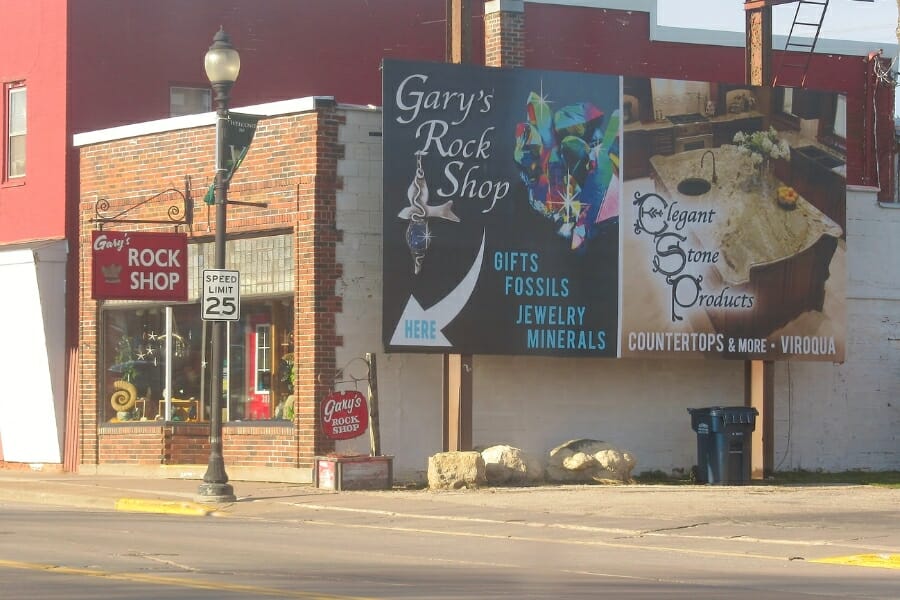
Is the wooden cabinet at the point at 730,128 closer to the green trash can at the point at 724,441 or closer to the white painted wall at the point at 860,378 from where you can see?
the white painted wall at the point at 860,378

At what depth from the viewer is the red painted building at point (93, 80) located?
2755cm

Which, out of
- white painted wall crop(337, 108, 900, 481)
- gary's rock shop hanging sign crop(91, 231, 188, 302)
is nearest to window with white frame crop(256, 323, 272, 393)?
gary's rock shop hanging sign crop(91, 231, 188, 302)

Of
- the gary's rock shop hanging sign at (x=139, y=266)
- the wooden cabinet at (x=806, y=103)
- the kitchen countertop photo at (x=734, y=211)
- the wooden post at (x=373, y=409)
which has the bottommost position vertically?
the wooden post at (x=373, y=409)

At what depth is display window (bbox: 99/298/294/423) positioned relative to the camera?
79.7 feet

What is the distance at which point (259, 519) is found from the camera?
→ 19.3 metres

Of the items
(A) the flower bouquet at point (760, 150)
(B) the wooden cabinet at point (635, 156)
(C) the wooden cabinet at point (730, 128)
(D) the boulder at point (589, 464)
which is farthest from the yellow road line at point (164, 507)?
(A) the flower bouquet at point (760, 150)

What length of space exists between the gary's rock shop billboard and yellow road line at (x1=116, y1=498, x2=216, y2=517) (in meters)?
4.25

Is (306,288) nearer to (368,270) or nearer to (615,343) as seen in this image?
Result: (368,270)

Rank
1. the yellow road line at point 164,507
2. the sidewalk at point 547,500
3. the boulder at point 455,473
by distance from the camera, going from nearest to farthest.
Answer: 1. the sidewalk at point 547,500
2. the yellow road line at point 164,507
3. the boulder at point 455,473

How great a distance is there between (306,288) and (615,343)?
501cm

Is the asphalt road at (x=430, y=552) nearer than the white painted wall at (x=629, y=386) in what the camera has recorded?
Yes

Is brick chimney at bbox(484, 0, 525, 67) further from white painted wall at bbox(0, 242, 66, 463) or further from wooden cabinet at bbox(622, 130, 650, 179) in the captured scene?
white painted wall at bbox(0, 242, 66, 463)

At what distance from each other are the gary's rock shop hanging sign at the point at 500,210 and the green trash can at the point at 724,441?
1897mm

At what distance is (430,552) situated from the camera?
15.2 metres
